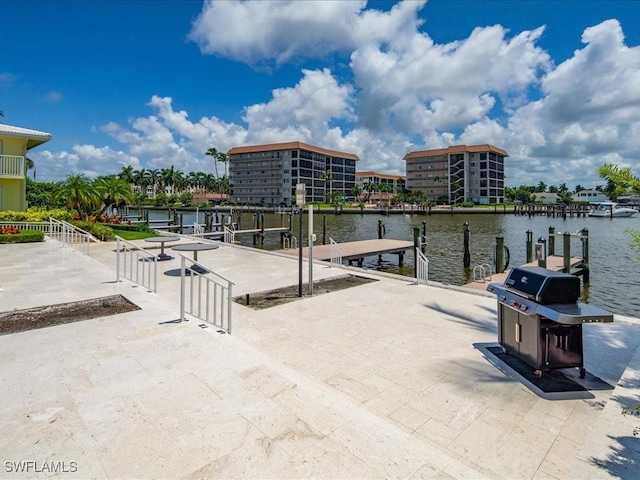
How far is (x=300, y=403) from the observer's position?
3.73m

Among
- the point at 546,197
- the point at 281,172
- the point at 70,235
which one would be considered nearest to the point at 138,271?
the point at 70,235

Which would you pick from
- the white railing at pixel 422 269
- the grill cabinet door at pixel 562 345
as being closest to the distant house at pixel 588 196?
the white railing at pixel 422 269

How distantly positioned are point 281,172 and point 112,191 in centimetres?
7578

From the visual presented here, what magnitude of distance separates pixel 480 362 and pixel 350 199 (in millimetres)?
111007

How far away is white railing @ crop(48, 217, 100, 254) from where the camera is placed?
16.3 m

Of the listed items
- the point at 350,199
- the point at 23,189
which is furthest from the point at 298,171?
the point at 23,189

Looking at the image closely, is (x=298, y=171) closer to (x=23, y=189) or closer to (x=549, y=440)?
(x=23, y=189)

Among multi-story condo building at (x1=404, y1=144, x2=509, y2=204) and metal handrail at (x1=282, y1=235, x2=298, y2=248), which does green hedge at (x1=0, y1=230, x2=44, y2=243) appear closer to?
metal handrail at (x1=282, y1=235, x2=298, y2=248)

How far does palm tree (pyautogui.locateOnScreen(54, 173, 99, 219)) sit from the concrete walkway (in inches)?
922

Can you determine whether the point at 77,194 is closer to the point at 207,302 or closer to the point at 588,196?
the point at 207,302

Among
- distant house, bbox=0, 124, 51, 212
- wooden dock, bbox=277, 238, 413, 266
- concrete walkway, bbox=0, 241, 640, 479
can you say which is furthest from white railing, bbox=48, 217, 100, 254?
concrete walkway, bbox=0, 241, 640, 479

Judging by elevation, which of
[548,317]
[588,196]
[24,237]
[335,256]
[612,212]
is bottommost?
[548,317]

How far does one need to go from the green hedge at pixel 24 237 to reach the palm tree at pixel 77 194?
8.09 metres

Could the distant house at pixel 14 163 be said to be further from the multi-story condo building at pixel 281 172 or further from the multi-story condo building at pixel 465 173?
the multi-story condo building at pixel 465 173
